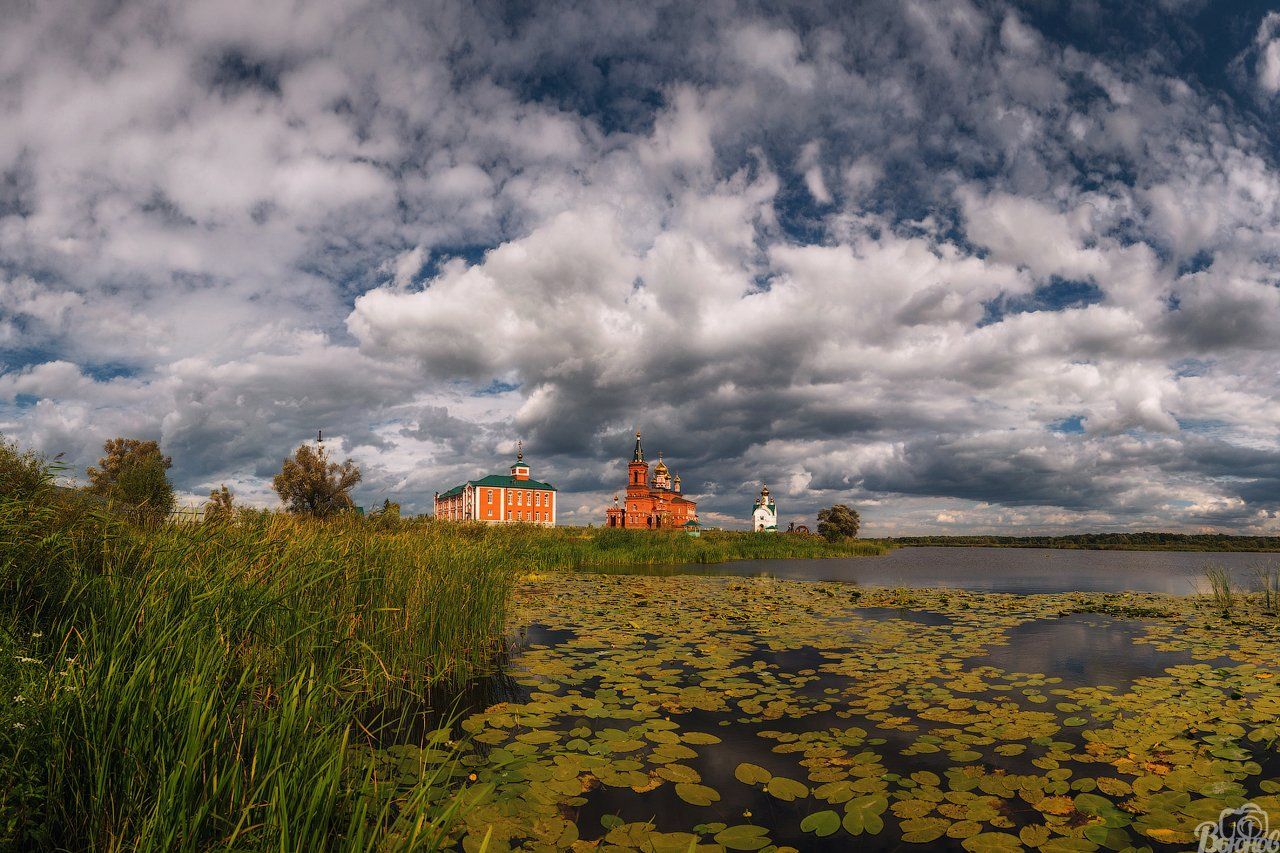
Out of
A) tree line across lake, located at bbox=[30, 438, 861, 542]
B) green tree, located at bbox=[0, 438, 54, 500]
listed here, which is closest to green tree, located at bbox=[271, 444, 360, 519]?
tree line across lake, located at bbox=[30, 438, 861, 542]

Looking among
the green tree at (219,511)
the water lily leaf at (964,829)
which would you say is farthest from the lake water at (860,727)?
the green tree at (219,511)

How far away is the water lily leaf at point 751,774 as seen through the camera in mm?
4859

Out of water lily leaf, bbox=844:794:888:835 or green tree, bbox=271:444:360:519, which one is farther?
green tree, bbox=271:444:360:519

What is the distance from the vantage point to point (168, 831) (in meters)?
2.68

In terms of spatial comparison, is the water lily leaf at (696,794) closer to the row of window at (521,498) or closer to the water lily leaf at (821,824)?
the water lily leaf at (821,824)

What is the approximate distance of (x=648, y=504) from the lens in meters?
97.1

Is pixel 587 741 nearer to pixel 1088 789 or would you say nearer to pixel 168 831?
pixel 168 831

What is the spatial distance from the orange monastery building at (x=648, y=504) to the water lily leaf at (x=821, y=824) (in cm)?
8773

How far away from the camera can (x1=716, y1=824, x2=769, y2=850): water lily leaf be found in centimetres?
394

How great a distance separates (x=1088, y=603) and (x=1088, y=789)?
14183 mm

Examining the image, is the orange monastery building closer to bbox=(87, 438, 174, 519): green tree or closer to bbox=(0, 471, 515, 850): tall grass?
bbox=(87, 438, 174, 519): green tree

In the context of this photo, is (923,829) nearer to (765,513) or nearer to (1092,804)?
(1092,804)

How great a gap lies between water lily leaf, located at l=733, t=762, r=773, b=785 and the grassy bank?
7.35ft

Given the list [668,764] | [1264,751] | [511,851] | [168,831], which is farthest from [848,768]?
[168,831]
